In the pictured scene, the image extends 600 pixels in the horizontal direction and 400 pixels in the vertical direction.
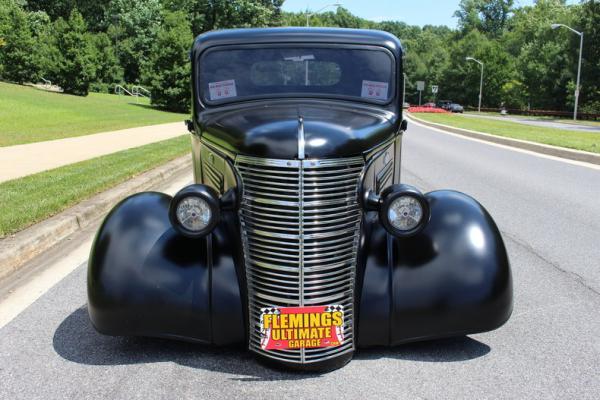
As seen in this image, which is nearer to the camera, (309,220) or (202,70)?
(309,220)

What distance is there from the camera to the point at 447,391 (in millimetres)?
3281

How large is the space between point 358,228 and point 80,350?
6.14ft

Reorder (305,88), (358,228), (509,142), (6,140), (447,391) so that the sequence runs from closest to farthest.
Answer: (447,391)
(358,228)
(305,88)
(6,140)
(509,142)

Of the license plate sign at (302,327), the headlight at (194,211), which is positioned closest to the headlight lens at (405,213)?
the license plate sign at (302,327)

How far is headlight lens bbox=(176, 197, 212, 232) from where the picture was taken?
11.4 ft

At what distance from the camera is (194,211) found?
3496 millimetres

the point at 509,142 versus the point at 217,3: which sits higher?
the point at 217,3

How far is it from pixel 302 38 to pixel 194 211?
198cm

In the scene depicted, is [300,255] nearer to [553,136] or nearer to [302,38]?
[302,38]

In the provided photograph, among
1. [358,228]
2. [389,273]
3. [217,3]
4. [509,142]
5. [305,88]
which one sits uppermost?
[217,3]

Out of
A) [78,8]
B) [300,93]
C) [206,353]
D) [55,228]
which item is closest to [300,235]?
[206,353]

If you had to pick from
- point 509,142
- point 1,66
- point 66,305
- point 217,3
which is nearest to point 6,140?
point 66,305

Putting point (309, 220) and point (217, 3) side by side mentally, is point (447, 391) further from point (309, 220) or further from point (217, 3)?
point (217, 3)

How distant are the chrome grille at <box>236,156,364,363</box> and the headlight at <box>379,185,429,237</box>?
0.17m
